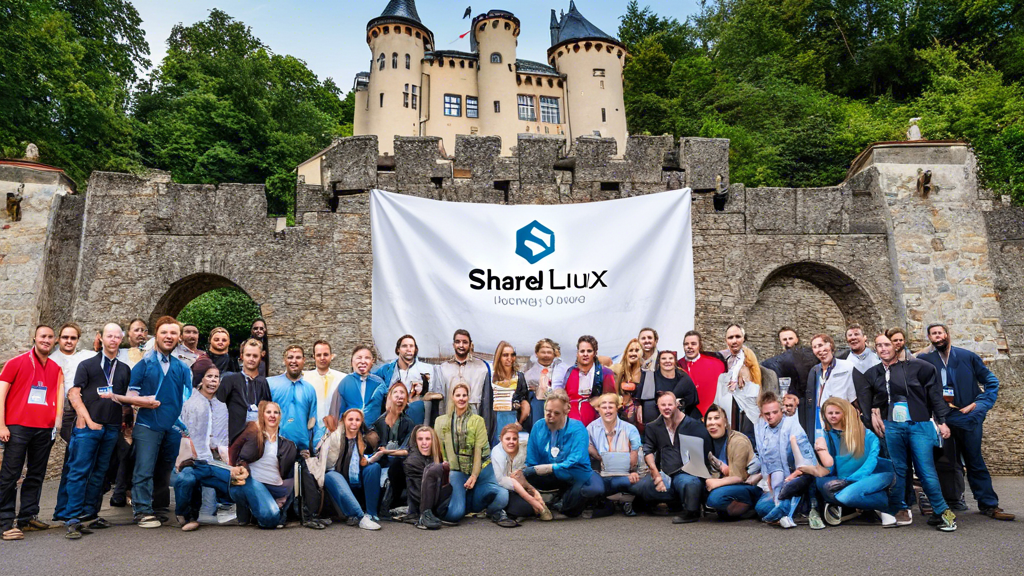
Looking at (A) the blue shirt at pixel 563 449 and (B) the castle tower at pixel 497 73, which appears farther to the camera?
(B) the castle tower at pixel 497 73

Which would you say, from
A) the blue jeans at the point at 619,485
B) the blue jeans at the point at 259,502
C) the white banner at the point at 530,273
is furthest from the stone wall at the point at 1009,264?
the blue jeans at the point at 259,502

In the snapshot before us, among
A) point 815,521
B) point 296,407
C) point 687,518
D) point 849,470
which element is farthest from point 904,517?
point 296,407

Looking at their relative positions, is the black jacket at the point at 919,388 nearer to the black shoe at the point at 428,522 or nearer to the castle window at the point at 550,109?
the black shoe at the point at 428,522

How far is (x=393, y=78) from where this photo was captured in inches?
1448

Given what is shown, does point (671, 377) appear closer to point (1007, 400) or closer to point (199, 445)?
point (199, 445)

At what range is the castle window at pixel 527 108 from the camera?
39.3m

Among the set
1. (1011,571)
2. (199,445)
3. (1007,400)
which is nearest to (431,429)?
(199,445)

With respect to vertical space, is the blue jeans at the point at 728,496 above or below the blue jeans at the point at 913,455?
below

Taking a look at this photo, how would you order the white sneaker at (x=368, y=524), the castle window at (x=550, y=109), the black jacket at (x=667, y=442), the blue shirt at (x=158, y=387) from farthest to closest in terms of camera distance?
the castle window at (x=550, y=109), the black jacket at (x=667, y=442), the blue shirt at (x=158, y=387), the white sneaker at (x=368, y=524)

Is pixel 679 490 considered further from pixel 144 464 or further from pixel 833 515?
pixel 144 464

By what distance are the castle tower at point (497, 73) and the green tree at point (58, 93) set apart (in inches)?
802

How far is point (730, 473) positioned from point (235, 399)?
12.4 feet

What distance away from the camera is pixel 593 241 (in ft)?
22.2

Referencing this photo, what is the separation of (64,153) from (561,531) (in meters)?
16.5
